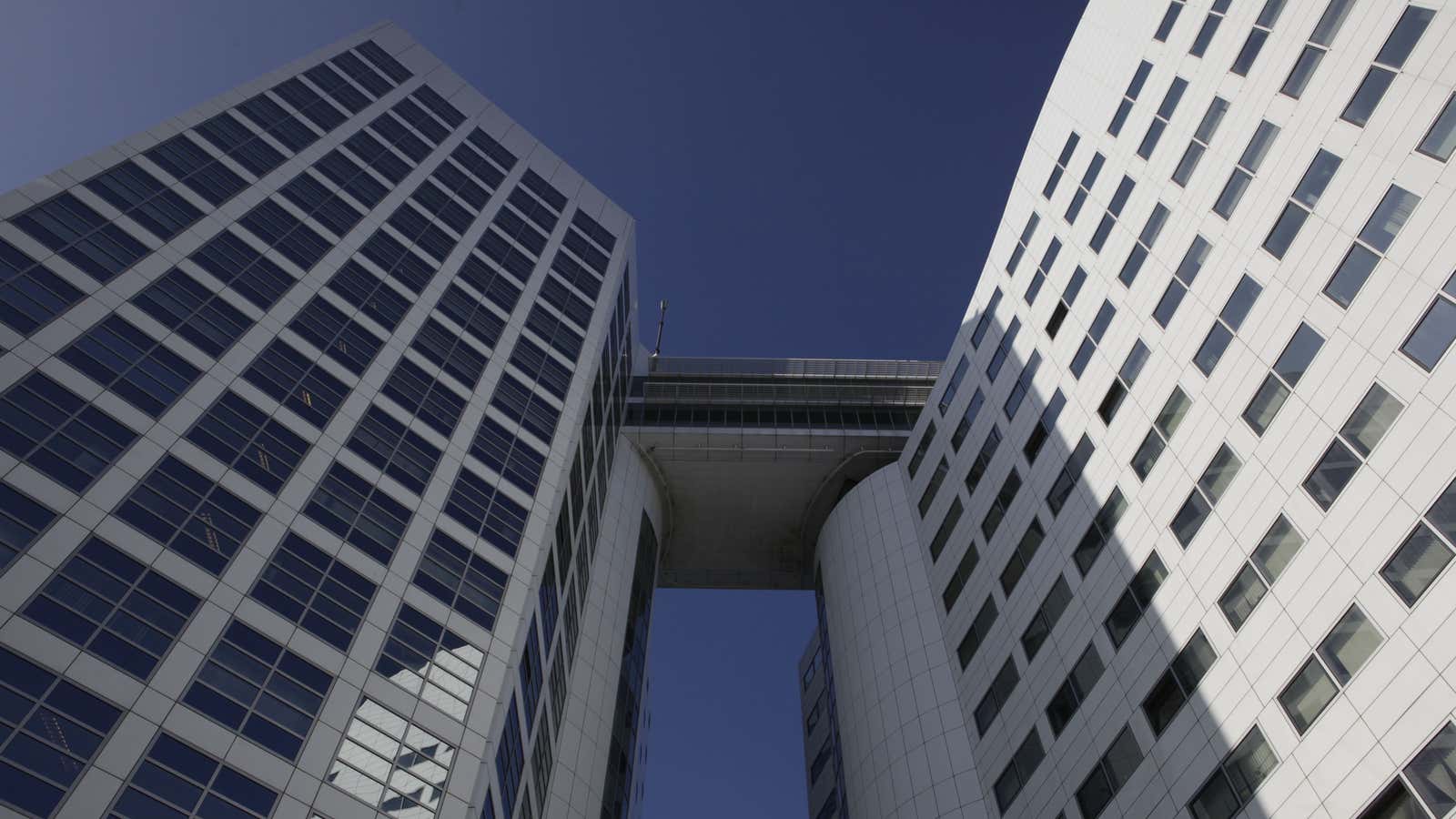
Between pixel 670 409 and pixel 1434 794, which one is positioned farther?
pixel 670 409

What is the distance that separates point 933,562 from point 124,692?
35.7 m

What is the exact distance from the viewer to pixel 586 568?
55875mm

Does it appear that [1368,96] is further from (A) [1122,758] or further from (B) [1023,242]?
(B) [1023,242]

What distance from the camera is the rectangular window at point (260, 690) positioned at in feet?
98.0

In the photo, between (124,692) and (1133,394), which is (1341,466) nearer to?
(1133,394)

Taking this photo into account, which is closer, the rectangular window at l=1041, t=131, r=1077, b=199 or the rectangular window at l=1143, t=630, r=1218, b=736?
the rectangular window at l=1143, t=630, r=1218, b=736

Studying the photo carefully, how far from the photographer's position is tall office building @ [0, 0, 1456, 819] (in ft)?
84.4

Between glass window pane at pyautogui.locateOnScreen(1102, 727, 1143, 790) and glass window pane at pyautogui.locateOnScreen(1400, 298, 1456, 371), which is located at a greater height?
glass window pane at pyautogui.locateOnScreen(1400, 298, 1456, 371)

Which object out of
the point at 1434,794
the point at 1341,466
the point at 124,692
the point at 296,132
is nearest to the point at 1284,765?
the point at 1434,794

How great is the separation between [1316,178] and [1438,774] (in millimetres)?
16712

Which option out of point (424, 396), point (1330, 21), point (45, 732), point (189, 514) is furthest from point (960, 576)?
point (45, 732)

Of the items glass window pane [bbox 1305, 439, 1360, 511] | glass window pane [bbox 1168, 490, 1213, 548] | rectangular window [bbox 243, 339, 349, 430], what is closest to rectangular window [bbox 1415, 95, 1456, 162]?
glass window pane [bbox 1305, 439, 1360, 511]

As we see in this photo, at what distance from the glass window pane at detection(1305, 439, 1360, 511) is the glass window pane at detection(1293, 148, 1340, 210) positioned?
7706 millimetres

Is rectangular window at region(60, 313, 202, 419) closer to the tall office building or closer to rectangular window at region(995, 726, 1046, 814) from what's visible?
the tall office building
